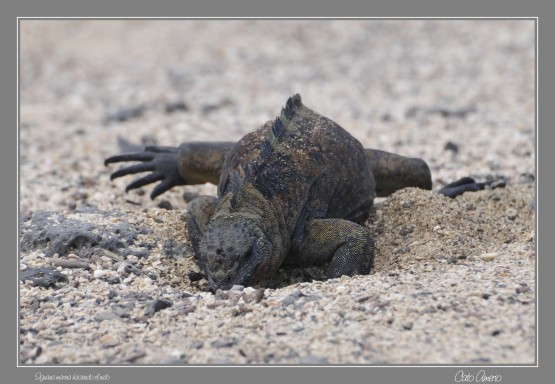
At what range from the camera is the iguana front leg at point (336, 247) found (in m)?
6.92

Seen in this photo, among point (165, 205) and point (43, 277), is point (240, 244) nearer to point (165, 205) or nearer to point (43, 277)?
point (43, 277)

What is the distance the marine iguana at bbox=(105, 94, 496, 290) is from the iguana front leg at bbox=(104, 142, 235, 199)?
0.04 metres

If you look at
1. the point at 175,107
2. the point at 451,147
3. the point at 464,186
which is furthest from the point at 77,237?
the point at 175,107

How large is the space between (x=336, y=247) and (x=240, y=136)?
655 cm

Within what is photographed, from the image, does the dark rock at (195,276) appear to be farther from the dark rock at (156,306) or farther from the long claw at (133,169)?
the long claw at (133,169)

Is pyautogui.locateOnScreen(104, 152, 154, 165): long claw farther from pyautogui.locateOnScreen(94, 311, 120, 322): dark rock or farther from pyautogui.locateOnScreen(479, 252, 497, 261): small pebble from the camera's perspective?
pyautogui.locateOnScreen(479, 252, 497, 261): small pebble

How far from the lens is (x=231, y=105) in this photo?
51.5 ft

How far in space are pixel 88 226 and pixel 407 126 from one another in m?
7.05

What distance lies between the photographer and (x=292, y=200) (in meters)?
7.29

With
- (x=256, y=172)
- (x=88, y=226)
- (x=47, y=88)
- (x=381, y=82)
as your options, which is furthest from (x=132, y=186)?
(x=47, y=88)

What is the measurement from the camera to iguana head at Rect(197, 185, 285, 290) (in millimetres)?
6379

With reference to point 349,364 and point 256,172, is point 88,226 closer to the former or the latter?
point 256,172

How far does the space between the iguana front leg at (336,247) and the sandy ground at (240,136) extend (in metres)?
0.22

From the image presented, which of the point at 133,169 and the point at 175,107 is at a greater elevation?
the point at 175,107
